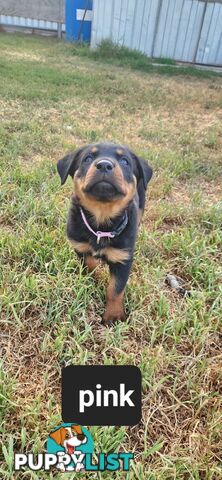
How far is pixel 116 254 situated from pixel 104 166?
50 cm

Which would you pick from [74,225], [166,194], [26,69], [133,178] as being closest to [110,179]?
[133,178]

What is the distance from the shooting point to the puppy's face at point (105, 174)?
2.02 meters

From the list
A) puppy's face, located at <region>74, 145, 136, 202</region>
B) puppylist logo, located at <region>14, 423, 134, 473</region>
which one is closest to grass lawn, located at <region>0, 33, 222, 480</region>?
puppylist logo, located at <region>14, 423, 134, 473</region>

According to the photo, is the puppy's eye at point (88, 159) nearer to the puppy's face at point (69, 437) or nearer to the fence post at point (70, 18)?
the puppy's face at point (69, 437)

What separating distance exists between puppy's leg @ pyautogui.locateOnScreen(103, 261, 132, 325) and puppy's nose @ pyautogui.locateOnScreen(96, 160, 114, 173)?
0.54 m

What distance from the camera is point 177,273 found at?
2.78m

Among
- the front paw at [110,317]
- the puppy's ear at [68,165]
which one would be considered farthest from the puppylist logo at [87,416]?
the puppy's ear at [68,165]

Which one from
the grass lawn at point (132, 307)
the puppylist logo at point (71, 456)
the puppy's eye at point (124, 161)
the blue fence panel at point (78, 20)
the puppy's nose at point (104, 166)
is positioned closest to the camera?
the puppylist logo at point (71, 456)

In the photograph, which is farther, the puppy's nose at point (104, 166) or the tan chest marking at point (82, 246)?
the tan chest marking at point (82, 246)

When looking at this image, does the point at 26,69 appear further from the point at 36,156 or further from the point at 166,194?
the point at 166,194

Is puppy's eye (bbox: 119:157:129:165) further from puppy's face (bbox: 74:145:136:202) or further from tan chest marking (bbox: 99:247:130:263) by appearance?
tan chest marking (bbox: 99:247:130:263)

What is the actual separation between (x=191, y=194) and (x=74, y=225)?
1.77m

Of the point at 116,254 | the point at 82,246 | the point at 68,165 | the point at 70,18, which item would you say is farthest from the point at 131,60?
the point at 116,254

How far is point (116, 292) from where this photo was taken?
223 centimetres
